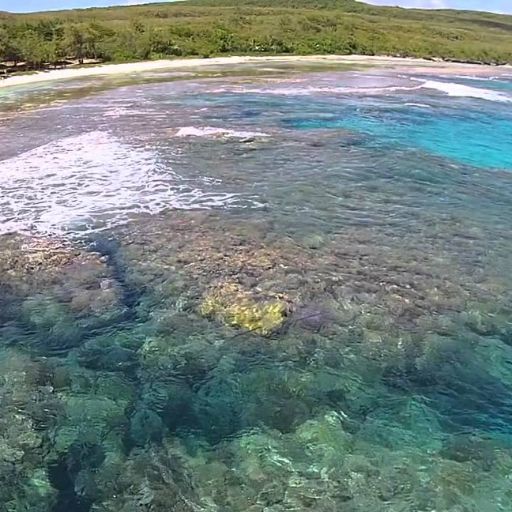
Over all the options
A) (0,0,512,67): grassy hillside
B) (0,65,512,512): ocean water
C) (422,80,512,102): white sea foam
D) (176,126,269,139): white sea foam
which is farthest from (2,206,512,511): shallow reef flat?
(0,0,512,67): grassy hillside

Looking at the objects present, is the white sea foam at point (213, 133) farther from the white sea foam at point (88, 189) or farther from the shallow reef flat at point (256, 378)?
the shallow reef flat at point (256, 378)

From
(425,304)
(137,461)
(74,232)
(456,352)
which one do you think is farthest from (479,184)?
(137,461)

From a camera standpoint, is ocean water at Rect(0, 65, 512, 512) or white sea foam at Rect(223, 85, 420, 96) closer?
ocean water at Rect(0, 65, 512, 512)

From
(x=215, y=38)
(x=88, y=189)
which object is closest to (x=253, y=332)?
(x=88, y=189)

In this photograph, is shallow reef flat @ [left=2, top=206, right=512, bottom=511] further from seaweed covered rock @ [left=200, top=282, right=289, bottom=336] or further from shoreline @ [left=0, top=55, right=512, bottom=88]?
shoreline @ [left=0, top=55, right=512, bottom=88]

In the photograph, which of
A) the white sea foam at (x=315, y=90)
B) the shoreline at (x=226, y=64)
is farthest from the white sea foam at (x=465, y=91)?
the shoreline at (x=226, y=64)

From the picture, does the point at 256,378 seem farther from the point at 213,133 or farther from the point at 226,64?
the point at 226,64

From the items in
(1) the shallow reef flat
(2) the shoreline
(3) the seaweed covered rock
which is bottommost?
(2) the shoreline
